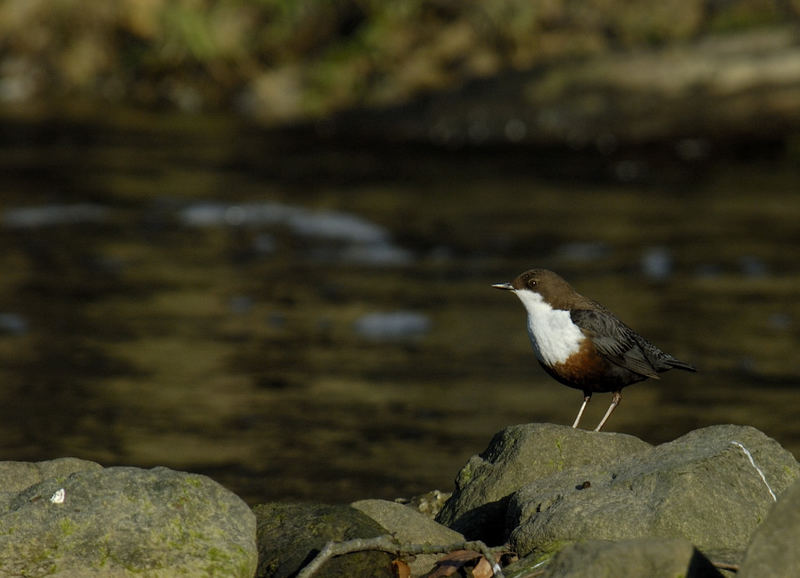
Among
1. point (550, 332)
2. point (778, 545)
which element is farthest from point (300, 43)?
point (778, 545)

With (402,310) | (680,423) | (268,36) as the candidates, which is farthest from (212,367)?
(268,36)

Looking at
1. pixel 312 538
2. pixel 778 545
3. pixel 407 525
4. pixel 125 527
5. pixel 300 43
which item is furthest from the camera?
pixel 300 43

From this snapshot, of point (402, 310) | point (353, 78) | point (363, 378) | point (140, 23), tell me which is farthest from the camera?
point (140, 23)

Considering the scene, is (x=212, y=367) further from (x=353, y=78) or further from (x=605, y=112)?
(x=353, y=78)

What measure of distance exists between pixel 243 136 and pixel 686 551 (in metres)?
15.6

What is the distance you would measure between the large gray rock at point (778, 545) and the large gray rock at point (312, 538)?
4.84ft

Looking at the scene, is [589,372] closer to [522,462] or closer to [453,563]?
[522,462]

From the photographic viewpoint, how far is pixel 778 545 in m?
3.67

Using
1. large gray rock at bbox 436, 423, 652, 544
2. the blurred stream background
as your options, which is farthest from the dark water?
large gray rock at bbox 436, 423, 652, 544

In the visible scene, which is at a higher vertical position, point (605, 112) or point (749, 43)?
point (749, 43)

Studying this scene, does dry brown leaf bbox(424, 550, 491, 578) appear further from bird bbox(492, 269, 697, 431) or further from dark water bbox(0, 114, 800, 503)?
dark water bbox(0, 114, 800, 503)

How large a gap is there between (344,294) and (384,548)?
7.24 meters

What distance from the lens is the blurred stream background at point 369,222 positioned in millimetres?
8750

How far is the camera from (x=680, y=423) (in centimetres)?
859
